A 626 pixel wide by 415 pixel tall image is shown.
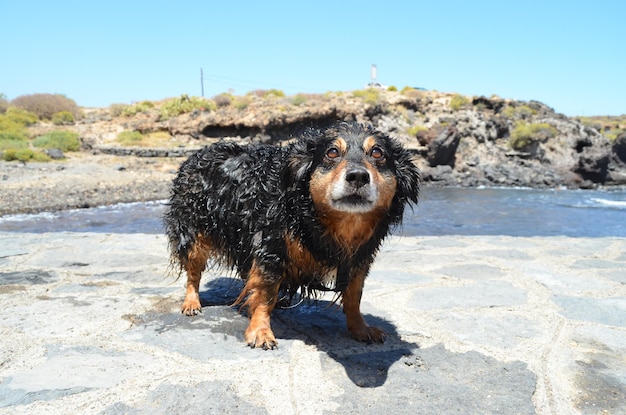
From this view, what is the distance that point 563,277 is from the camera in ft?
16.2

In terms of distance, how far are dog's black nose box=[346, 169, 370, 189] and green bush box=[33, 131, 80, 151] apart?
2355 centimetres

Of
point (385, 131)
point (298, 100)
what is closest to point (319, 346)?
point (385, 131)

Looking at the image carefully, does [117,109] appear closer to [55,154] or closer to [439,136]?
[55,154]

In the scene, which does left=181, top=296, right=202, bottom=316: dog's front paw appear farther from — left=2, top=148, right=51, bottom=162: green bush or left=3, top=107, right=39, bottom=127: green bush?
left=3, top=107, right=39, bottom=127: green bush

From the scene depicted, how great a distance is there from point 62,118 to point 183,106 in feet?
27.7

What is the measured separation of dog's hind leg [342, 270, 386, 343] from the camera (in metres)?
3.25

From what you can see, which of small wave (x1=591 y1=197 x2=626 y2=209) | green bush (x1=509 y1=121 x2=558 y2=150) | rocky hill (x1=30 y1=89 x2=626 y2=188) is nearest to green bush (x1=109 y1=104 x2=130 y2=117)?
rocky hill (x1=30 y1=89 x2=626 y2=188)

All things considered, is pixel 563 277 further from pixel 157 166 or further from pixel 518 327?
pixel 157 166

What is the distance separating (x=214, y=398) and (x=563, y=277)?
4068 mm

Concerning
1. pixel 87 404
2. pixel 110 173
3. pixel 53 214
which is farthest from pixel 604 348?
pixel 110 173

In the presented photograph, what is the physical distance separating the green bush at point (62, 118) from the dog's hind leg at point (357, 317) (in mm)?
33839

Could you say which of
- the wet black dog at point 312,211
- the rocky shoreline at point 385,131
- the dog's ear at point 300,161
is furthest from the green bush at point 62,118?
the dog's ear at point 300,161

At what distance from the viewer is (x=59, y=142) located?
913 inches

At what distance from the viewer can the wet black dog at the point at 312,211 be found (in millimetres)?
2791
